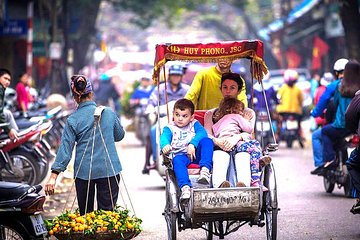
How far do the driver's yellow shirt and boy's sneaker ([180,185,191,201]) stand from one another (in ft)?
7.80

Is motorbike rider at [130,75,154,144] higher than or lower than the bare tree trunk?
lower

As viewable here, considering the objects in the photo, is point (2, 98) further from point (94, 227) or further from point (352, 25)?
point (352, 25)

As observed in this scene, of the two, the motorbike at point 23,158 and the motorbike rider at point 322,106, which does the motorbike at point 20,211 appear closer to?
the motorbike rider at point 322,106

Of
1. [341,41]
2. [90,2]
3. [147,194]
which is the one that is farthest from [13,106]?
[341,41]

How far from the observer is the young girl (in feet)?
28.5

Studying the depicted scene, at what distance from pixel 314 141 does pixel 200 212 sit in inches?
241

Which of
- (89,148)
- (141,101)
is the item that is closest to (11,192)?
(89,148)

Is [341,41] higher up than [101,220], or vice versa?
[341,41]

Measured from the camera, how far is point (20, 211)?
310 inches

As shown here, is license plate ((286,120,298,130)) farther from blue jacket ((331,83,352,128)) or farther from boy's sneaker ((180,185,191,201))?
boy's sneaker ((180,185,191,201))

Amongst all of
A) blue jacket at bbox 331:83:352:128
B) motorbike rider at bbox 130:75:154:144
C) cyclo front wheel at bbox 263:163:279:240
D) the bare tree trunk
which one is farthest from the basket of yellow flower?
motorbike rider at bbox 130:75:154:144

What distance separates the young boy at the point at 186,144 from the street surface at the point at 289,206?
1647mm

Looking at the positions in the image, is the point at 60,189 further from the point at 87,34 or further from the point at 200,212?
the point at 87,34

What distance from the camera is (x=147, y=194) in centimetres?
1413
